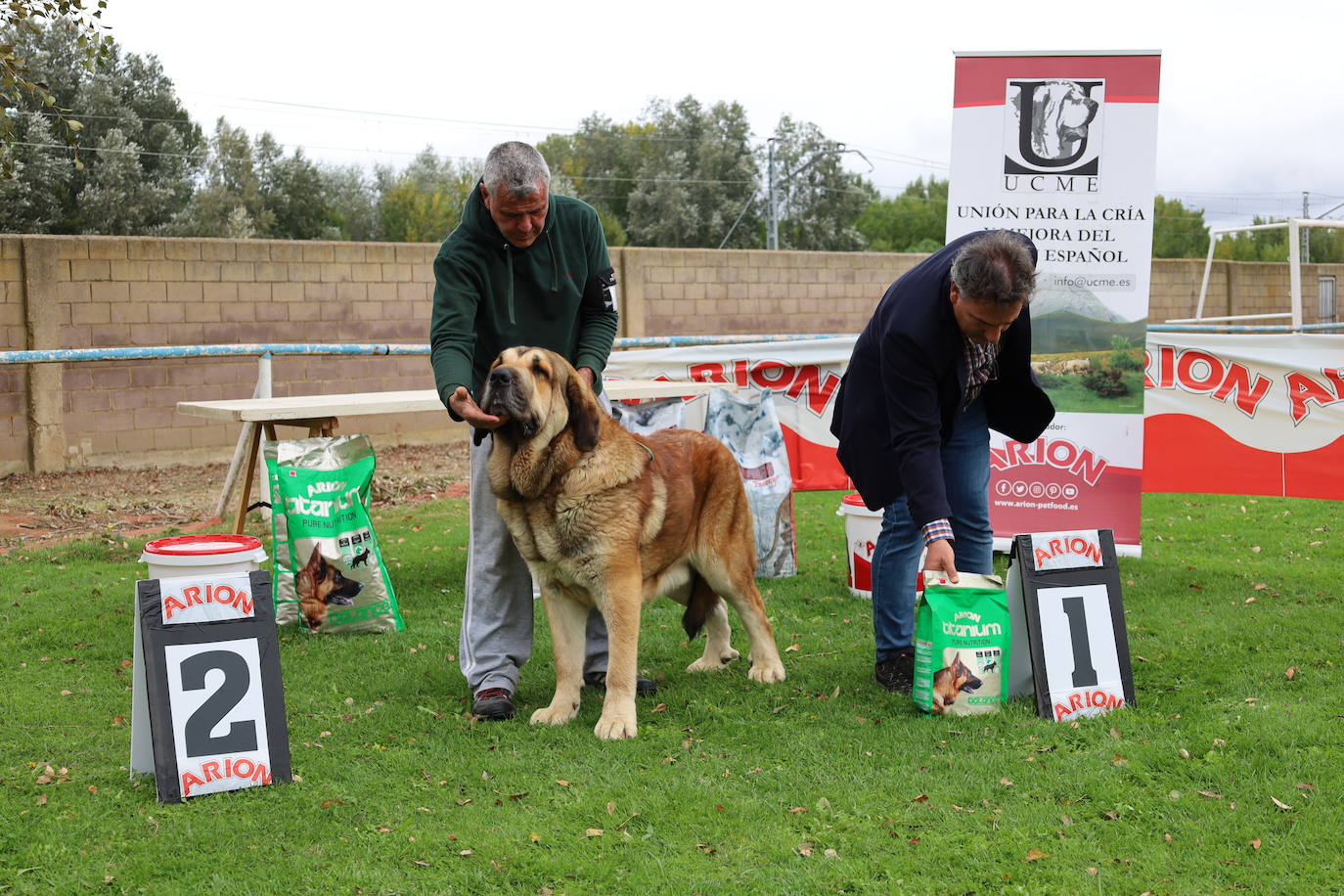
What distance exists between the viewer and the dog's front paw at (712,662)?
497cm

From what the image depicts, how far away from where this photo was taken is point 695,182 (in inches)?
1866

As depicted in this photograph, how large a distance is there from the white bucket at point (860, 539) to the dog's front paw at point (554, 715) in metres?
2.25

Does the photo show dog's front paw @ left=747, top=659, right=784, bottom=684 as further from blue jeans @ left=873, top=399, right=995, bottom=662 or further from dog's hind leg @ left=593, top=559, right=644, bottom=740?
dog's hind leg @ left=593, top=559, right=644, bottom=740

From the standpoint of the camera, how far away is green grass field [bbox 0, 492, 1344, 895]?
2.99 meters

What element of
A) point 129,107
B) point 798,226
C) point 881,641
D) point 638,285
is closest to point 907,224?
point 798,226

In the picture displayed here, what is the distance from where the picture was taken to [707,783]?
11.8 feet

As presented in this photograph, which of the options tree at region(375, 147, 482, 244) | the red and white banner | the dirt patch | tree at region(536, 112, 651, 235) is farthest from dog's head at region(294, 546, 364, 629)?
tree at region(536, 112, 651, 235)

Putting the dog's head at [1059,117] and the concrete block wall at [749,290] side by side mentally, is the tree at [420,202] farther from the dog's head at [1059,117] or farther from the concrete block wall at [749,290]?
the dog's head at [1059,117]

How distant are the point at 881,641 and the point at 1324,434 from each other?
513 centimetres

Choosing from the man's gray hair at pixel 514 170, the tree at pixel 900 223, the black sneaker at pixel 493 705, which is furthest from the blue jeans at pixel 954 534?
the tree at pixel 900 223

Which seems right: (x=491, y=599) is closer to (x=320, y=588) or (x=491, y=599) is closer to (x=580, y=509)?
(x=580, y=509)

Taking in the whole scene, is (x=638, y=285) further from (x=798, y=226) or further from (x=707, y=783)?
(x=798, y=226)

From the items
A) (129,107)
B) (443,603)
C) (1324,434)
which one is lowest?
(443,603)

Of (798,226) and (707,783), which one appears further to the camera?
(798,226)
